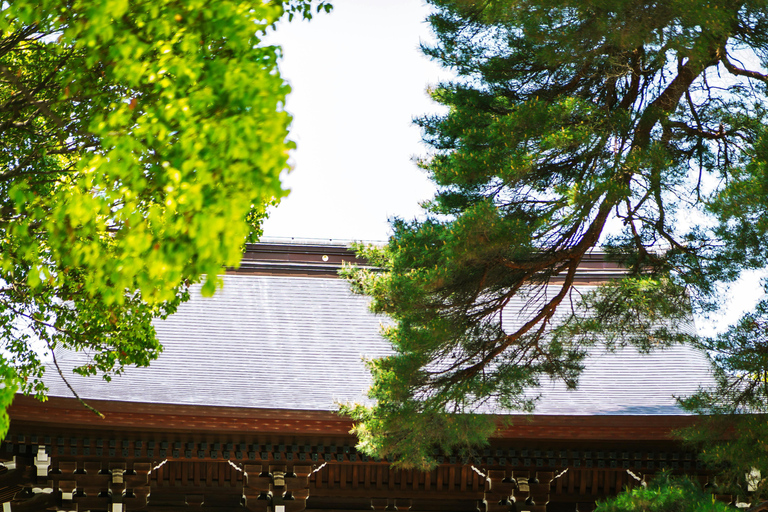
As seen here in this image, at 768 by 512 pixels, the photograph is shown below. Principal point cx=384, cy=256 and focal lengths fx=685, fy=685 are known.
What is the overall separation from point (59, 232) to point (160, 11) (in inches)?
35.9

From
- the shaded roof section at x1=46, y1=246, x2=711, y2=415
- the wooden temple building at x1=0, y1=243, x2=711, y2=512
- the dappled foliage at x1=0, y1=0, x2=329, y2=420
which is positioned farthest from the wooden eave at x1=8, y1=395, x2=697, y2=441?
the dappled foliage at x1=0, y1=0, x2=329, y2=420

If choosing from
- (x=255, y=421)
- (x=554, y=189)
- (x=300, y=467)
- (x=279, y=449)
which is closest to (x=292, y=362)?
(x=279, y=449)

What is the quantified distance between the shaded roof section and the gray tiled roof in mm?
11

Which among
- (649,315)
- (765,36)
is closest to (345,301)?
(649,315)

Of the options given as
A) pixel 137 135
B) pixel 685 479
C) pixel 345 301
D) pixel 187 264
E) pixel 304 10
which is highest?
pixel 304 10

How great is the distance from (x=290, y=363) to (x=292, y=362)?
4 centimetres

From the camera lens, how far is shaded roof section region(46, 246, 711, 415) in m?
6.60

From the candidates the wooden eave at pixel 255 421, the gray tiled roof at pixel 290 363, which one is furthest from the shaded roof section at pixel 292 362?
the wooden eave at pixel 255 421

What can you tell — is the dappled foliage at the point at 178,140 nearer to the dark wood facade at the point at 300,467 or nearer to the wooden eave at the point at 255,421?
the wooden eave at the point at 255,421

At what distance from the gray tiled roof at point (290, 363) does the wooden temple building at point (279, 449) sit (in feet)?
0.11

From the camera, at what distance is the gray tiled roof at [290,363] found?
260 inches

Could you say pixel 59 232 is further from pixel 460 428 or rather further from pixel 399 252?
pixel 460 428

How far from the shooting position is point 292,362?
7723mm

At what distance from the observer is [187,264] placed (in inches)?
91.4
